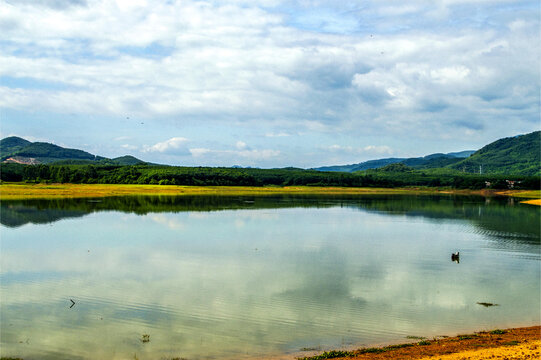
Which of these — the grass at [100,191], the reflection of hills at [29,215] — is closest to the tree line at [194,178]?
the grass at [100,191]

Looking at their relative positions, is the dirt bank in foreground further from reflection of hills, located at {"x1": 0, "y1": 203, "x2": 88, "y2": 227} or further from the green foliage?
reflection of hills, located at {"x1": 0, "y1": 203, "x2": 88, "y2": 227}

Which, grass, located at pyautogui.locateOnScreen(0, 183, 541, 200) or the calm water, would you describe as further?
grass, located at pyautogui.locateOnScreen(0, 183, 541, 200)

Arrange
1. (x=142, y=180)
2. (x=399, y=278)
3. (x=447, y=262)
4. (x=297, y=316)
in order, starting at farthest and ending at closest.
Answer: (x=142, y=180), (x=447, y=262), (x=399, y=278), (x=297, y=316)

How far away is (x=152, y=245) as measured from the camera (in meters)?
30.4

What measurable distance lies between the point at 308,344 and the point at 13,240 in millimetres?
27971

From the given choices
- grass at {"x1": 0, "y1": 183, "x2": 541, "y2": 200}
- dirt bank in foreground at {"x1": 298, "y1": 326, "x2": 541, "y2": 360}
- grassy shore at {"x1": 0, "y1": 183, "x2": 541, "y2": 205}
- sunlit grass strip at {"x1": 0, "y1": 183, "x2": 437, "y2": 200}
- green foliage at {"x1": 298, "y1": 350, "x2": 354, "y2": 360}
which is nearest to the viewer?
dirt bank in foreground at {"x1": 298, "y1": 326, "x2": 541, "y2": 360}

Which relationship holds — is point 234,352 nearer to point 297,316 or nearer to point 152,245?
point 297,316

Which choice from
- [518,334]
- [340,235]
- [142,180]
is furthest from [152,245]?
[142,180]

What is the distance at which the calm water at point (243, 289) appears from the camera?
519 inches

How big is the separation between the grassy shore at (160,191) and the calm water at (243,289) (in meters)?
52.4

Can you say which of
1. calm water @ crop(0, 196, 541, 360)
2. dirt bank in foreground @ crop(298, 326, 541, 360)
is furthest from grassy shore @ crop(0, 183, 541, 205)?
dirt bank in foreground @ crop(298, 326, 541, 360)

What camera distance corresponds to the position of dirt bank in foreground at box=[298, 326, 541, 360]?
1141 centimetres

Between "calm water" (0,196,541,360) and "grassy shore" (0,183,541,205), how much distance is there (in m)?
52.4

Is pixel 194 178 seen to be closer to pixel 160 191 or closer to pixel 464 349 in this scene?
pixel 160 191
